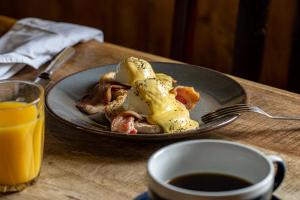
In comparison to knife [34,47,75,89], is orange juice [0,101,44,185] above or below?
above

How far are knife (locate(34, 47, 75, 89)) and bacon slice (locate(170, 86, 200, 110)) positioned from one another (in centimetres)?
32

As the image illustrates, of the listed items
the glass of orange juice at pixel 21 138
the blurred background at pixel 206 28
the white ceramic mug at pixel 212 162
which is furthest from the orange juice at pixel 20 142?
the blurred background at pixel 206 28

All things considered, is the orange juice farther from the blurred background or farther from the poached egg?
the blurred background

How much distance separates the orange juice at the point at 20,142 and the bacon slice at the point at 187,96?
0.31 m

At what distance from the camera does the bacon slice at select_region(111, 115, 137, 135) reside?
1007 millimetres

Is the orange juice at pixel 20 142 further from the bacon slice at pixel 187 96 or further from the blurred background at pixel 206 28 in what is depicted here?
the blurred background at pixel 206 28

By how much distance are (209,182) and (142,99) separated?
0.33 metres

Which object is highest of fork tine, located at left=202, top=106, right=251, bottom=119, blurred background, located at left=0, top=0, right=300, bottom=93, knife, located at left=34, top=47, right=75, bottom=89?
fork tine, located at left=202, top=106, right=251, bottom=119

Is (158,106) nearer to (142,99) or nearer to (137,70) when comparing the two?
(142,99)

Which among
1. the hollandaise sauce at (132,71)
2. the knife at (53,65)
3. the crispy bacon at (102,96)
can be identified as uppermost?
the hollandaise sauce at (132,71)

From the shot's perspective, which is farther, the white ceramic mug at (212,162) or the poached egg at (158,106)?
the poached egg at (158,106)

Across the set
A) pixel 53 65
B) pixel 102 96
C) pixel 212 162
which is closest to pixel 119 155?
pixel 102 96

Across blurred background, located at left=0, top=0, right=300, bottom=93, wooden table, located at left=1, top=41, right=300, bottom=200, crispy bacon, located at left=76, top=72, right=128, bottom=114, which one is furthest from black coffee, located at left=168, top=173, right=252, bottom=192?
blurred background, located at left=0, top=0, right=300, bottom=93

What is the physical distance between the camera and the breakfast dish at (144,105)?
1016mm
